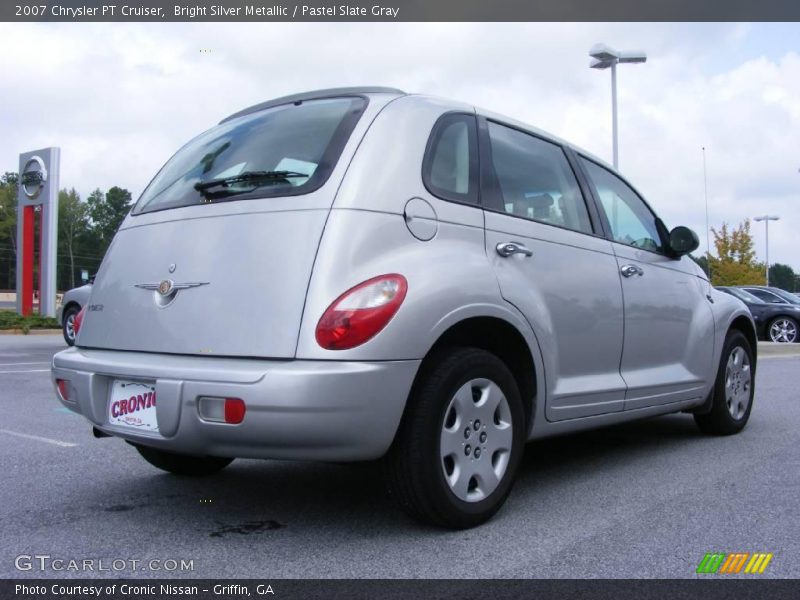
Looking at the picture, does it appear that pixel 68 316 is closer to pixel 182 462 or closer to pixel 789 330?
pixel 182 462

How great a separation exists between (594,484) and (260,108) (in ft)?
7.97

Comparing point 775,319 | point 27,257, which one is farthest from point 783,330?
point 27,257

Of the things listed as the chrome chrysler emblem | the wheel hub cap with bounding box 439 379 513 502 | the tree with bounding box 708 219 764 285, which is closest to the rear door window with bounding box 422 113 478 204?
the wheel hub cap with bounding box 439 379 513 502

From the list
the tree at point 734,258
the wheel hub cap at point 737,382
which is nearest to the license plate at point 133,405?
the wheel hub cap at point 737,382

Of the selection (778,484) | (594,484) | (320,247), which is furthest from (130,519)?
(778,484)

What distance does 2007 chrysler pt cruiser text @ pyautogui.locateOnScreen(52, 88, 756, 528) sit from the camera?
2803 millimetres

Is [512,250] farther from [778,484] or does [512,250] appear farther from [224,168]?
[778,484]

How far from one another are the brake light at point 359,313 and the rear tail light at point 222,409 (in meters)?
0.35

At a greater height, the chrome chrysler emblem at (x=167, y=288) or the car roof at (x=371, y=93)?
the car roof at (x=371, y=93)

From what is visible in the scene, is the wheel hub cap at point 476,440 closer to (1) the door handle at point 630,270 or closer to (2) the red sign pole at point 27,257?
(1) the door handle at point 630,270

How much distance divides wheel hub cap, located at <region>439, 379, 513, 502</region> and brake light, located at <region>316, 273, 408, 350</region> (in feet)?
1.54

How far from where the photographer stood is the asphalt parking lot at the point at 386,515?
109 inches

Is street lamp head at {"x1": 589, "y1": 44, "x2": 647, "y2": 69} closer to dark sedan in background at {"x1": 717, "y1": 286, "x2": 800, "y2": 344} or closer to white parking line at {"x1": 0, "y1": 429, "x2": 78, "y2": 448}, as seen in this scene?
dark sedan in background at {"x1": 717, "y1": 286, "x2": 800, "y2": 344}

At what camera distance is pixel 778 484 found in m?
3.96
